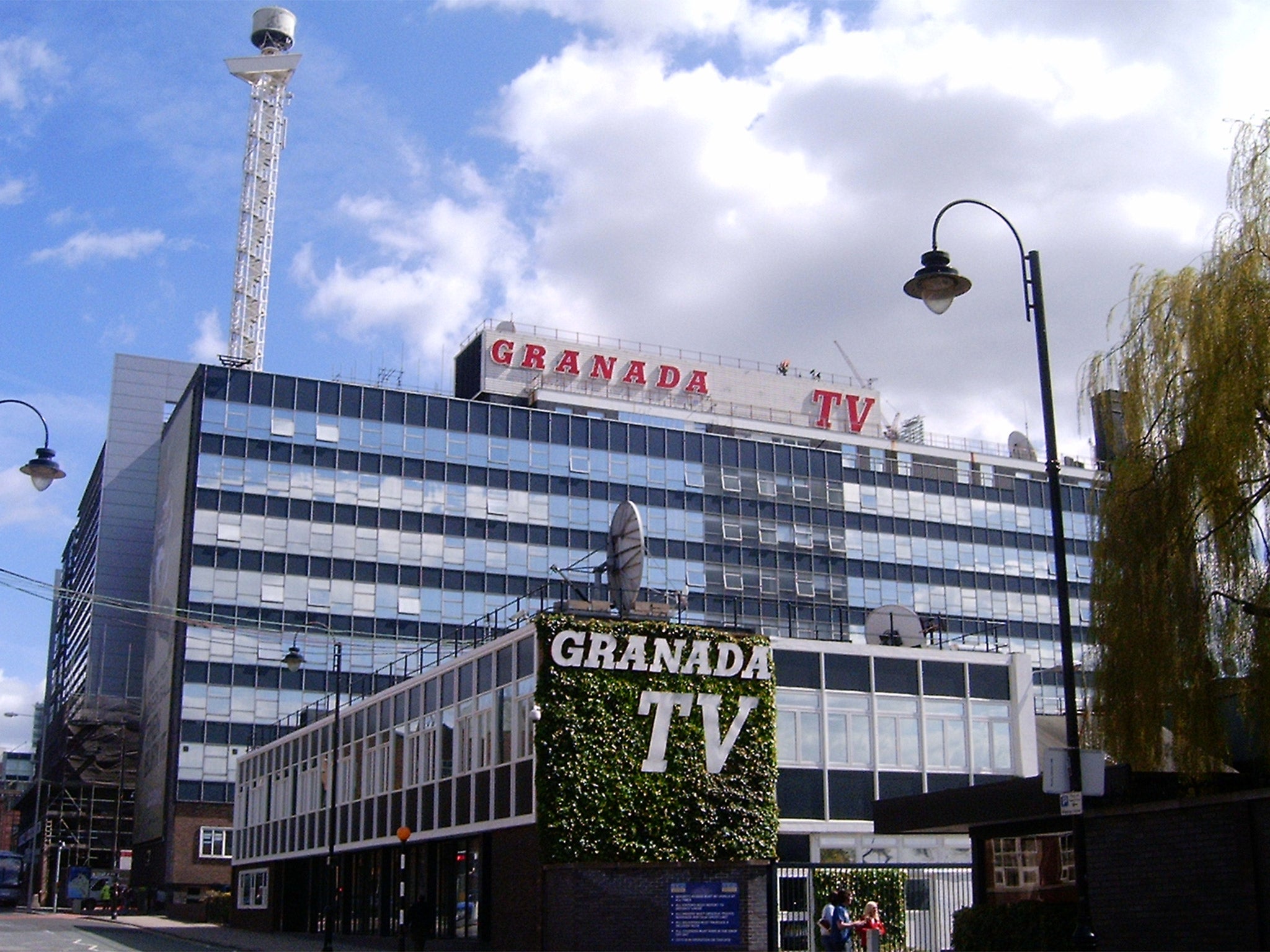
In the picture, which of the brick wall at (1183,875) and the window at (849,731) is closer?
the brick wall at (1183,875)

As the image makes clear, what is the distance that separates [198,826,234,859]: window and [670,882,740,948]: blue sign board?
55159mm

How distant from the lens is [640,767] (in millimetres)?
32938

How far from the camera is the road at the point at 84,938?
39219 millimetres

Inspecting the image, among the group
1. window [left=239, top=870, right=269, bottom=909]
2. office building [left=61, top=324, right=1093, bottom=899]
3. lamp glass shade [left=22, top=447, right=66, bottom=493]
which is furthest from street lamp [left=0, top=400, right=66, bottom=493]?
office building [left=61, top=324, right=1093, bottom=899]

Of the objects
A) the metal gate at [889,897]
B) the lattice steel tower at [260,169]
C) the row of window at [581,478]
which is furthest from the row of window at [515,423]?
the metal gate at [889,897]

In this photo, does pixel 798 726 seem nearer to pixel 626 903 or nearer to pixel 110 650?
pixel 626 903

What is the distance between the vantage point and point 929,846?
39.0 meters

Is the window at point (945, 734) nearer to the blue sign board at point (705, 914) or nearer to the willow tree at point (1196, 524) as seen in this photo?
the blue sign board at point (705, 914)

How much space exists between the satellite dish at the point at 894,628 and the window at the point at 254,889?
28489 mm

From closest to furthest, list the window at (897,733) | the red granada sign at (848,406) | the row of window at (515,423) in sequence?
the window at (897,733)
the row of window at (515,423)
the red granada sign at (848,406)

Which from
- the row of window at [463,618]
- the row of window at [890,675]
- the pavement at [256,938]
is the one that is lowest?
the pavement at [256,938]

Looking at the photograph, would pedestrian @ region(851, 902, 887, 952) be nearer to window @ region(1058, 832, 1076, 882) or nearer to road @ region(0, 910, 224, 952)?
window @ region(1058, 832, 1076, 882)

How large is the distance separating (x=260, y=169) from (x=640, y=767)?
83456mm

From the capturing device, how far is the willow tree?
19.5 metres
